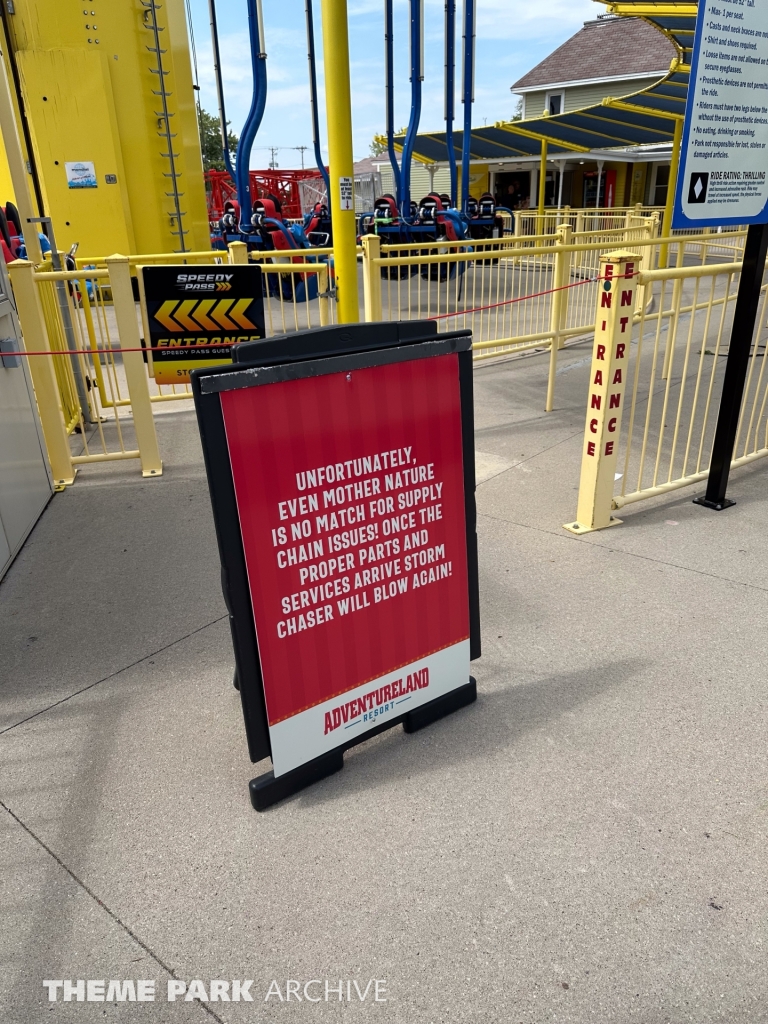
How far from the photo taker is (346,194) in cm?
591

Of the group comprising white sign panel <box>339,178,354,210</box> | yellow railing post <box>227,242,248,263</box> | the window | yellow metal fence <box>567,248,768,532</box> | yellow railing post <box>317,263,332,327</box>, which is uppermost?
the window

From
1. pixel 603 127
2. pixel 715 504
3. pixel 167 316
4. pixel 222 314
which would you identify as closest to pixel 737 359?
pixel 715 504

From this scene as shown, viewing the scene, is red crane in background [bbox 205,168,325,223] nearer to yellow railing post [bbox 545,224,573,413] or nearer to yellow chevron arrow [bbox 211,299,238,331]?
yellow railing post [bbox 545,224,573,413]

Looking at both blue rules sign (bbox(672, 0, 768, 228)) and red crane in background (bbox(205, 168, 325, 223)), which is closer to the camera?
blue rules sign (bbox(672, 0, 768, 228))

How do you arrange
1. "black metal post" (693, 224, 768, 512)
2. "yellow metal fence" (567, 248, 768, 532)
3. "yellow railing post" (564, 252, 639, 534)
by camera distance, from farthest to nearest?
"yellow metal fence" (567, 248, 768, 532) → "black metal post" (693, 224, 768, 512) → "yellow railing post" (564, 252, 639, 534)

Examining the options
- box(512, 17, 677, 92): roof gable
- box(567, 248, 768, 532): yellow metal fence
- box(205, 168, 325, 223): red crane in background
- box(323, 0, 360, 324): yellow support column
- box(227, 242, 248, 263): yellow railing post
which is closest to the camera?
box(567, 248, 768, 532): yellow metal fence

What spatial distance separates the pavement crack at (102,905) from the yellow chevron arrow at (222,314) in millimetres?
3555

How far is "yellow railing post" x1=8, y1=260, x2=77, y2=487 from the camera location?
4.92 metres

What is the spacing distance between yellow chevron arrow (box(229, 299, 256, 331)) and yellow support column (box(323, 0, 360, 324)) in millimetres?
719

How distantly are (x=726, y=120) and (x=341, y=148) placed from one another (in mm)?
2955

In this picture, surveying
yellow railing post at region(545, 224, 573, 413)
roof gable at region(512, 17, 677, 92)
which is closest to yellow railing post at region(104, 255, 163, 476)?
yellow railing post at region(545, 224, 573, 413)

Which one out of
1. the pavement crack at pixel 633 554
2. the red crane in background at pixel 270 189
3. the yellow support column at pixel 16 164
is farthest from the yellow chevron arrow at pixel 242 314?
the red crane in background at pixel 270 189

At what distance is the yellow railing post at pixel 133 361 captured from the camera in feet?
16.0

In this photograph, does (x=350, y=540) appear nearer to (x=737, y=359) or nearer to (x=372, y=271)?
(x=737, y=359)
